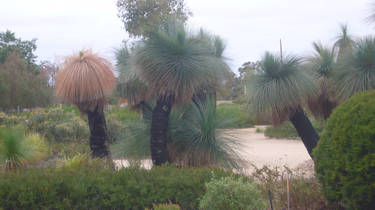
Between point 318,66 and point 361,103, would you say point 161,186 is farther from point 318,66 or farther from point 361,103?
point 318,66

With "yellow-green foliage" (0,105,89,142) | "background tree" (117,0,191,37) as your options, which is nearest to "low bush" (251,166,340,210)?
"yellow-green foliage" (0,105,89,142)

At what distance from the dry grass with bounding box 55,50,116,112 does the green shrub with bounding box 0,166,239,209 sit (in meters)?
2.42

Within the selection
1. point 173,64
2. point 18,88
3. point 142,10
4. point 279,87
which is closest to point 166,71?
point 173,64

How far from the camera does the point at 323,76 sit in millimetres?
8359

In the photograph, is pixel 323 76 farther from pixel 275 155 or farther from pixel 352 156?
pixel 275 155

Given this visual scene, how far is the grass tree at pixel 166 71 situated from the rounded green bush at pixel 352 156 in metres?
2.66

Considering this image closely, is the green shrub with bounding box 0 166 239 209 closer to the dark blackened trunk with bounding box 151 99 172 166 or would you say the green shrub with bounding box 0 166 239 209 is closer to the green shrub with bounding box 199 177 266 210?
the green shrub with bounding box 199 177 266 210

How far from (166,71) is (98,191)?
8.73ft

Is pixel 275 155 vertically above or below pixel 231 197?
below

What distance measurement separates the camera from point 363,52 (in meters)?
7.21

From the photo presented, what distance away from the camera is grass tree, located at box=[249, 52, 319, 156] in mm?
7035

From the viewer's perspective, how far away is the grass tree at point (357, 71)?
23.0 feet

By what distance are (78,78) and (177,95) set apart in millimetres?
1983

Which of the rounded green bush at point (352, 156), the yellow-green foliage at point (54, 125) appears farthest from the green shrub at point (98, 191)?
the yellow-green foliage at point (54, 125)
